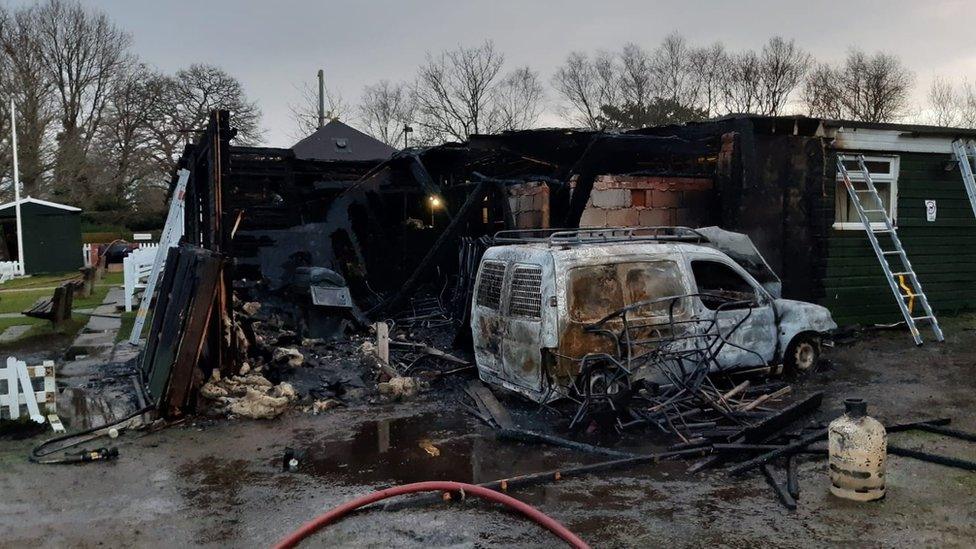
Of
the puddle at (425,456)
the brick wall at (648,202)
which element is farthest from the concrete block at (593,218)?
the puddle at (425,456)

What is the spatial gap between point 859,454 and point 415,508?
3063 millimetres

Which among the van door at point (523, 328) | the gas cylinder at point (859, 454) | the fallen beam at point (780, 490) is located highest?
the van door at point (523, 328)

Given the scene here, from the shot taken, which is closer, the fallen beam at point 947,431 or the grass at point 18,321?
the fallen beam at point 947,431

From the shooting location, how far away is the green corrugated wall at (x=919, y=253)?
463 inches

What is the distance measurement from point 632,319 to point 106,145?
40.5 m

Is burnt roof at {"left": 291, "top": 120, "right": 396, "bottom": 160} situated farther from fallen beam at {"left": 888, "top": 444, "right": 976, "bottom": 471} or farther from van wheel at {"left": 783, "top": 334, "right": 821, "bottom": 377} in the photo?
fallen beam at {"left": 888, "top": 444, "right": 976, "bottom": 471}

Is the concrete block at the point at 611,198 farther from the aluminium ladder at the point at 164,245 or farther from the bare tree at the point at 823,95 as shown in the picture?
the bare tree at the point at 823,95

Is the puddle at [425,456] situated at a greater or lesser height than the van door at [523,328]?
lesser

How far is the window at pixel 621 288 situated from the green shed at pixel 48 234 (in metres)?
27.0

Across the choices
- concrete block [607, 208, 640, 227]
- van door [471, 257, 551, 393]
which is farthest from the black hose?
concrete block [607, 208, 640, 227]

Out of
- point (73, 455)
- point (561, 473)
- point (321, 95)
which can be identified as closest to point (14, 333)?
point (73, 455)

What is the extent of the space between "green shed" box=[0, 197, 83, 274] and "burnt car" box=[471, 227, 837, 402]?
2577 cm

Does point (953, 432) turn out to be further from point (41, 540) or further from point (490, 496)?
point (41, 540)

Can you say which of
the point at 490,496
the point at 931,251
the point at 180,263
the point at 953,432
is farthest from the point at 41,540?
the point at 931,251
